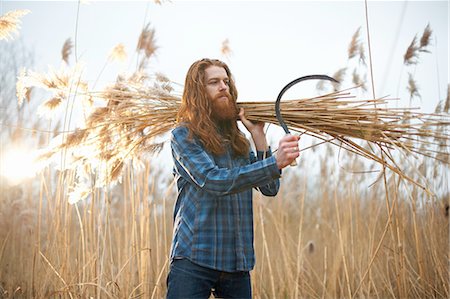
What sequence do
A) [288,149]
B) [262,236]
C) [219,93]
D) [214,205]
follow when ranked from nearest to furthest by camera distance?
[288,149] < [214,205] < [219,93] < [262,236]

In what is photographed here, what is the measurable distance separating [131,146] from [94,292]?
0.74 metres

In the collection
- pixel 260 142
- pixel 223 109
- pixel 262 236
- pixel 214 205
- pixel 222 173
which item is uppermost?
pixel 223 109

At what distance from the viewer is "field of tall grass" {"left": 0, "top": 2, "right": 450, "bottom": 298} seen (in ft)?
8.38

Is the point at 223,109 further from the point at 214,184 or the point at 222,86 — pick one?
the point at 214,184

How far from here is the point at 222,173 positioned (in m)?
1.73

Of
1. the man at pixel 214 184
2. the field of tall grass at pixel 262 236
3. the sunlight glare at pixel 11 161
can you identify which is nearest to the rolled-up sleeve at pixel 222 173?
the man at pixel 214 184

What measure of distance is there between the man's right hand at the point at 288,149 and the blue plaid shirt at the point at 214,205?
0.04 meters

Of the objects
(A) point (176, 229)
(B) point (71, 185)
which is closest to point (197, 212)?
(A) point (176, 229)

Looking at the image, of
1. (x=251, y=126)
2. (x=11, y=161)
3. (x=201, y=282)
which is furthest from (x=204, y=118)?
(x=11, y=161)

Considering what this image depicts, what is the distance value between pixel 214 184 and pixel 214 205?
0.46 feet

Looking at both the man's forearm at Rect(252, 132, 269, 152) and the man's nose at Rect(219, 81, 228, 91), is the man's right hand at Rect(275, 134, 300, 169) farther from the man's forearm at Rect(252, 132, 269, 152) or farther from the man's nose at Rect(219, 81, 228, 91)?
the man's nose at Rect(219, 81, 228, 91)

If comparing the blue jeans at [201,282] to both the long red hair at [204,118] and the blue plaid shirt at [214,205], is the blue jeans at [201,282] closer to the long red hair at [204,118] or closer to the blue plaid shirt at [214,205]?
the blue plaid shirt at [214,205]

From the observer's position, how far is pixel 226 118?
2023mm

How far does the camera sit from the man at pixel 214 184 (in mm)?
1720
